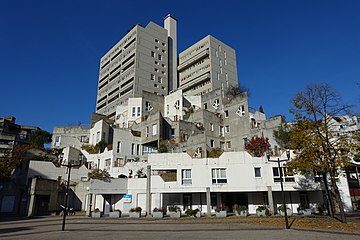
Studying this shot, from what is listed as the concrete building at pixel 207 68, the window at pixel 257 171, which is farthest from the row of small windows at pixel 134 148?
the concrete building at pixel 207 68

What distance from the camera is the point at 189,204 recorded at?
3406 cm

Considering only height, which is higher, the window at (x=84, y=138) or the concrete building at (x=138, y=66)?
the concrete building at (x=138, y=66)

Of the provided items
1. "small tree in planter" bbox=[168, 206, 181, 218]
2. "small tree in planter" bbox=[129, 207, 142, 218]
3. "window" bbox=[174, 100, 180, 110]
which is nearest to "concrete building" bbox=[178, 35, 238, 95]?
"window" bbox=[174, 100, 180, 110]

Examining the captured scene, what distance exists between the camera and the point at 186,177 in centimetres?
3269

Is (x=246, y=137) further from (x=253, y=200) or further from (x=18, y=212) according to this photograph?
(x=18, y=212)

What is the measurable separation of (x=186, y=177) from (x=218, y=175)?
397 centimetres

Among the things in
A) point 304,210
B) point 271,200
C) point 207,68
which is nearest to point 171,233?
point 271,200

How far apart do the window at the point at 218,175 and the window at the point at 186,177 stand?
286cm

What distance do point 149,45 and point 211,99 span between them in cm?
3572

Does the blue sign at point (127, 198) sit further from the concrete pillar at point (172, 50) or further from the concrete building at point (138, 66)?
the concrete pillar at point (172, 50)

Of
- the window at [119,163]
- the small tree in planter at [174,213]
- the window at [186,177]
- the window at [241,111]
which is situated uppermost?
the window at [241,111]

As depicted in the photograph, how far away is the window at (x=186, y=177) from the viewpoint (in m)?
32.4

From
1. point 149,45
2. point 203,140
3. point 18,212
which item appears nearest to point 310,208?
point 203,140

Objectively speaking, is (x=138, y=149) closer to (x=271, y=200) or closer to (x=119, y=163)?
(x=119, y=163)
